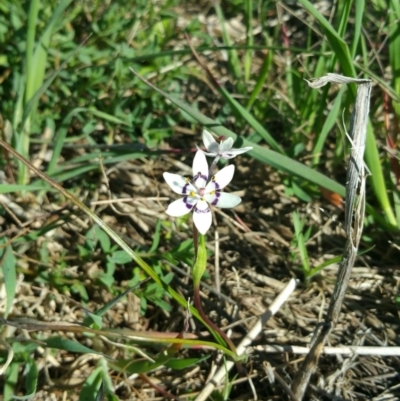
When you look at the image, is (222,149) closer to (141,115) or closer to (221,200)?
(221,200)

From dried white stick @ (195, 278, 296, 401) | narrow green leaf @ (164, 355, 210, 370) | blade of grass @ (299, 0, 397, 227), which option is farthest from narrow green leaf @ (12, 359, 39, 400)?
blade of grass @ (299, 0, 397, 227)

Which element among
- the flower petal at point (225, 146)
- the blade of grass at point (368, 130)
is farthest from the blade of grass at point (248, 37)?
the flower petal at point (225, 146)

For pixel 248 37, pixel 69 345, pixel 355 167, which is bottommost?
pixel 69 345

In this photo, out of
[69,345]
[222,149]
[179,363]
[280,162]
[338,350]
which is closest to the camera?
[222,149]

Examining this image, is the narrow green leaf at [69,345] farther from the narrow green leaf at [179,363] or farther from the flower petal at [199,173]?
the flower petal at [199,173]

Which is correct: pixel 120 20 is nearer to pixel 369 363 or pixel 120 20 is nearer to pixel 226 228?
pixel 226 228

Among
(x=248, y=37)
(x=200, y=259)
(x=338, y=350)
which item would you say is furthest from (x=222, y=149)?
(x=248, y=37)

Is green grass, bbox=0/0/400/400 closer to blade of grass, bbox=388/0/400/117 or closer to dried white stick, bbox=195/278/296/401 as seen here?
blade of grass, bbox=388/0/400/117
